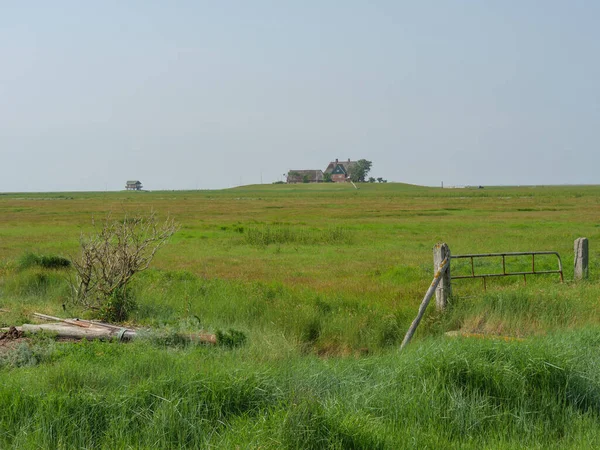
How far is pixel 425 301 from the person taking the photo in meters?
10.0

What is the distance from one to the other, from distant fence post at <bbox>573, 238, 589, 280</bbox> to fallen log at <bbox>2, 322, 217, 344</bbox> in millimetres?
9513

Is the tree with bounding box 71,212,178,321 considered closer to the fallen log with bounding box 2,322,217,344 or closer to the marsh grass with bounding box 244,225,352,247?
the fallen log with bounding box 2,322,217,344

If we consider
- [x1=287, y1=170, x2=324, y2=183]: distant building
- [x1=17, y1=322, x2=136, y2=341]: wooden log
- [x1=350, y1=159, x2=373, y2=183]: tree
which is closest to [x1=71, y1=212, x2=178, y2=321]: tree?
[x1=17, y1=322, x2=136, y2=341]: wooden log

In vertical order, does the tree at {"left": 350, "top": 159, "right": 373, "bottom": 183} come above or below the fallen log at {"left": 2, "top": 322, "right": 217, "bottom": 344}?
above

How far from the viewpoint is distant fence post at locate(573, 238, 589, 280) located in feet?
49.7

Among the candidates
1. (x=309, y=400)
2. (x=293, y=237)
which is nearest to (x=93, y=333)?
(x=309, y=400)

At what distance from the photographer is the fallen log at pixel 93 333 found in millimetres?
9883

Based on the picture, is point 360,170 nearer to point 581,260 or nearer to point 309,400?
point 581,260

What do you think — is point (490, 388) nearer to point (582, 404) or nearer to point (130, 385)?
point (582, 404)

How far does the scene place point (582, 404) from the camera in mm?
7945

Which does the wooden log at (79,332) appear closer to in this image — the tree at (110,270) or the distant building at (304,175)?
the tree at (110,270)

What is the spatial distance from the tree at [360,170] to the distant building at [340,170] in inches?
86.8

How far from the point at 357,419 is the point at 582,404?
315 centimetres

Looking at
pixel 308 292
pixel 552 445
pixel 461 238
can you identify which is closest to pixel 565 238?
pixel 461 238
